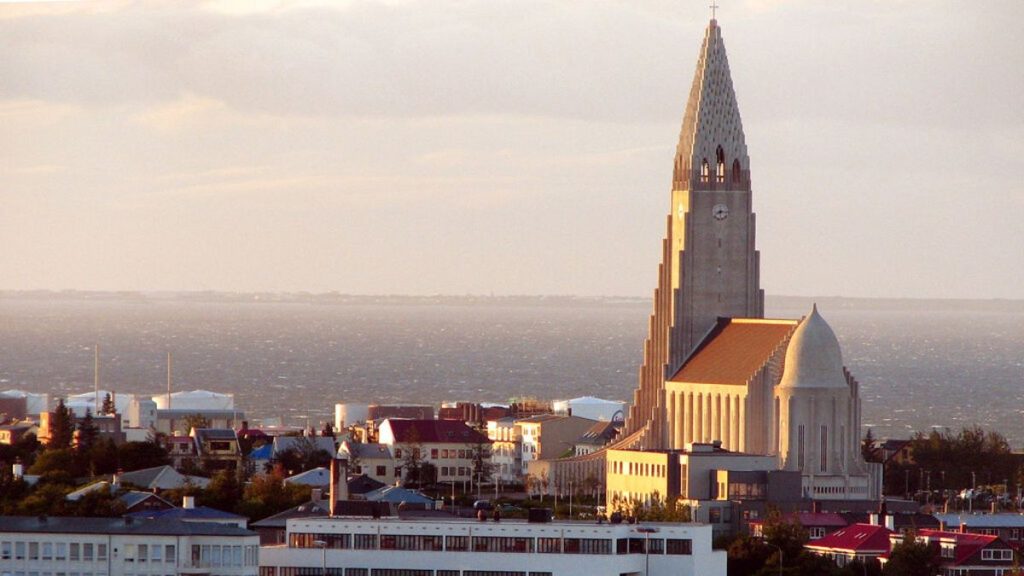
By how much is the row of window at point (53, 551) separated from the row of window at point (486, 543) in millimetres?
6007

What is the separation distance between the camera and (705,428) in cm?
10962

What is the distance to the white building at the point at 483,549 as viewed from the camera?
242 feet

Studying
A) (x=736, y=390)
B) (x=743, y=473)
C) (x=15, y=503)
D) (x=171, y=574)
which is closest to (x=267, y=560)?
(x=171, y=574)

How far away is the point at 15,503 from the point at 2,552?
17160 mm

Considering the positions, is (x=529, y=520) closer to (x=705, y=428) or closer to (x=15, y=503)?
(x=15, y=503)

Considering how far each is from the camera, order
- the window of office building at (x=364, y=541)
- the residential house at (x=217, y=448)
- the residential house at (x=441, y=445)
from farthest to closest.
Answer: the residential house at (x=441, y=445) → the residential house at (x=217, y=448) → the window of office building at (x=364, y=541)

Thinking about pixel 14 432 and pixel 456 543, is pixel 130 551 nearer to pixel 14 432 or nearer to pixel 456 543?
pixel 456 543

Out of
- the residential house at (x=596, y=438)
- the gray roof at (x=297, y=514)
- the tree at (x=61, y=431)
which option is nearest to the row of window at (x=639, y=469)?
the residential house at (x=596, y=438)

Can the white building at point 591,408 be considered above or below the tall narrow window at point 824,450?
above

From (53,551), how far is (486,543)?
10250 millimetres

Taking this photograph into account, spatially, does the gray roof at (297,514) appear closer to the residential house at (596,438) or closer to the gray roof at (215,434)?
the gray roof at (215,434)

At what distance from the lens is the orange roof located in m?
108

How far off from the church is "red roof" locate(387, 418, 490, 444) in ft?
18.8

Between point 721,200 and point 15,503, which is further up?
point 721,200
